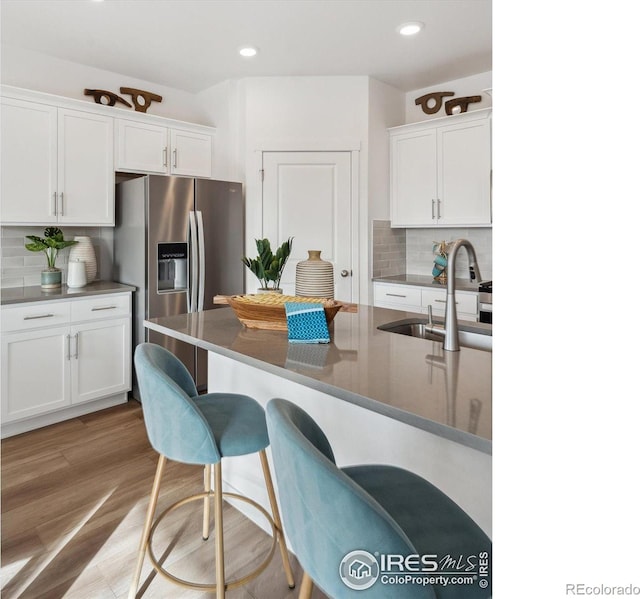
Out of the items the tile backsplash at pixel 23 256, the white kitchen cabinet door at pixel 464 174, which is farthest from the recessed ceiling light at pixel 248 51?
the tile backsplash at pixel 23 256

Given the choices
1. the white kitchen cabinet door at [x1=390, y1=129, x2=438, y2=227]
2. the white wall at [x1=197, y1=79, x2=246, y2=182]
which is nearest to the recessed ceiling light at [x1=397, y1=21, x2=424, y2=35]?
the white kitchen cabinet door at [x1=390, y1=129, x2=438, y2=227]

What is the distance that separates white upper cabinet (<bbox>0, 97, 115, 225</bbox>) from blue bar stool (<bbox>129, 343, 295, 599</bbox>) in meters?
2.29

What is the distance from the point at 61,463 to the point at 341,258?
8.41 ft

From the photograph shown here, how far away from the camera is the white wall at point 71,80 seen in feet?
11.2

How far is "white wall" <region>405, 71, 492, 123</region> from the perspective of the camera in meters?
3.96

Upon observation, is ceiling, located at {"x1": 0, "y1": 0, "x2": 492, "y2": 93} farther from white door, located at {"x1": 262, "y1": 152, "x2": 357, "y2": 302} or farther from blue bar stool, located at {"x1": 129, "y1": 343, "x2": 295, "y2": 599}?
blue bar stool, located at {"x1": 129, "y1": 343, "x2": 295, "y2": 599}

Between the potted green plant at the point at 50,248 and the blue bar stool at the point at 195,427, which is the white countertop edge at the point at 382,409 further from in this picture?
the potted green plant at the point at 50,248

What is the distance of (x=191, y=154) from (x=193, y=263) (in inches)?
44.7

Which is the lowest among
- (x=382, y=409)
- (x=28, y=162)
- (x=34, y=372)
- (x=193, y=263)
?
(x=34, y=372)

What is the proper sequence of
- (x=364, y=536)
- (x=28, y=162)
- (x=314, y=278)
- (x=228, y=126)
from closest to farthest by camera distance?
(x=364, y=536)
(x=314, y=278)
(x=28, y=162)
(x=228, y=126)

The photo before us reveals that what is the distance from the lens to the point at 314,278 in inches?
77.5

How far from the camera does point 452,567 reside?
0.87 meters

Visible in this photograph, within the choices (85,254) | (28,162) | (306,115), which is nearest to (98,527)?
(85,254)

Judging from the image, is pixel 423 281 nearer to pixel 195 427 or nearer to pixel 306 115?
pixel 306 115
